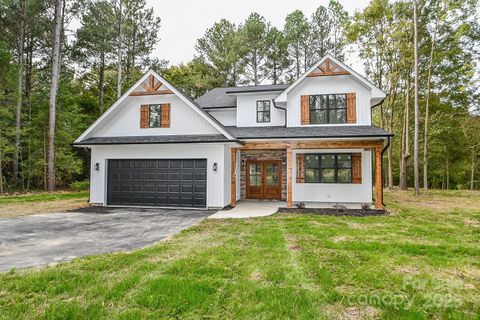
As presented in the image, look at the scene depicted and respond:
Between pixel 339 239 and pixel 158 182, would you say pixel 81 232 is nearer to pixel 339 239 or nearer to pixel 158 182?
pixel 158 182

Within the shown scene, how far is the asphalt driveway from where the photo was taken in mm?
4971

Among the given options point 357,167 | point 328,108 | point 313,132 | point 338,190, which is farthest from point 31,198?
point 357,167

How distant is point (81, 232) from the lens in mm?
6797

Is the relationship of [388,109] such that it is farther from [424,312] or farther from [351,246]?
[424,312]

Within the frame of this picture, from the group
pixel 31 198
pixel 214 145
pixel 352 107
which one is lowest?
pixel 31 198

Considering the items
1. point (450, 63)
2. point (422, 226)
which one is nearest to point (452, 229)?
point (422, 226)

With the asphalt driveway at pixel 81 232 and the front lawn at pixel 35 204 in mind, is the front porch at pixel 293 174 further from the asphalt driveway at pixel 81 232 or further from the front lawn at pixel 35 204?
the front lawn at pixel 35 204

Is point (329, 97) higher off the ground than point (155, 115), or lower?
higher

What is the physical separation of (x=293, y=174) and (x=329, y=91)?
4.01 metres

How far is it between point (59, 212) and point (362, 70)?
2112cm

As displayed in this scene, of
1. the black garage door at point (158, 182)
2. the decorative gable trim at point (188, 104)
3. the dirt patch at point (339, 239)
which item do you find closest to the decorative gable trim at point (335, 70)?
the decorative gable trim at point (188, 104)

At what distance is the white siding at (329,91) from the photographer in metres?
11.5

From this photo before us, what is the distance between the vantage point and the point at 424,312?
2.98m

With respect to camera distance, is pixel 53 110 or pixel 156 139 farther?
pixel 53 110
